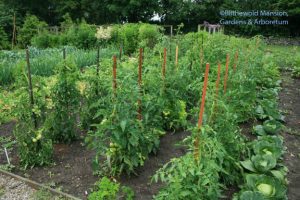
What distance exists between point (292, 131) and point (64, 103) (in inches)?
140

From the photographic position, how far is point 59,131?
4.30 m

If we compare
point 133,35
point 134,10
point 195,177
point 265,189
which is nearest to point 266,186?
point 265,189

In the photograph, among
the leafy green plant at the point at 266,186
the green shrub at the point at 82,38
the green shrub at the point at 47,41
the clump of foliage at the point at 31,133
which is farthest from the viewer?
the green shrub at the point at 47,41

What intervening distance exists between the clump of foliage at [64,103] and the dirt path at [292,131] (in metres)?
2.82

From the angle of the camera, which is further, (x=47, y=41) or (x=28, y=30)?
(x=28, y=30)

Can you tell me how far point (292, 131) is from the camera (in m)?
5.07

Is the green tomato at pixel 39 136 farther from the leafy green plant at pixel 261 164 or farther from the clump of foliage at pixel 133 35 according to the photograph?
the clump of foliage at pixel 133 35

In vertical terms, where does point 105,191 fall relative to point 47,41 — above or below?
below

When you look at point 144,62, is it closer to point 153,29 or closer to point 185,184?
point 185,184

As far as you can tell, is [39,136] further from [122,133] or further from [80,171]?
[122,133]

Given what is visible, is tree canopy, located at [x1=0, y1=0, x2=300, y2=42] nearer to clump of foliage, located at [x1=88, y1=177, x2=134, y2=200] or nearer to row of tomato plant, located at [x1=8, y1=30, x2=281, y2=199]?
row of tomato plant, located at [x1=8, y1=30, x2=281, y2=199]

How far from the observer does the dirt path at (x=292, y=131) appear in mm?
3610

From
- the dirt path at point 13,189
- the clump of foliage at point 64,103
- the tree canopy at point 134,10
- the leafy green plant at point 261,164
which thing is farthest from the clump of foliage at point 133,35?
the tree canopy at point 134,10

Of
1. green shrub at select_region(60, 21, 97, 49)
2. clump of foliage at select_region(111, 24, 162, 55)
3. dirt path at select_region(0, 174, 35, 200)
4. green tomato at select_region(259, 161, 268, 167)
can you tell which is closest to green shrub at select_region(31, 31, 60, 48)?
green shrub at select_region(60, 21, 97, 49)
